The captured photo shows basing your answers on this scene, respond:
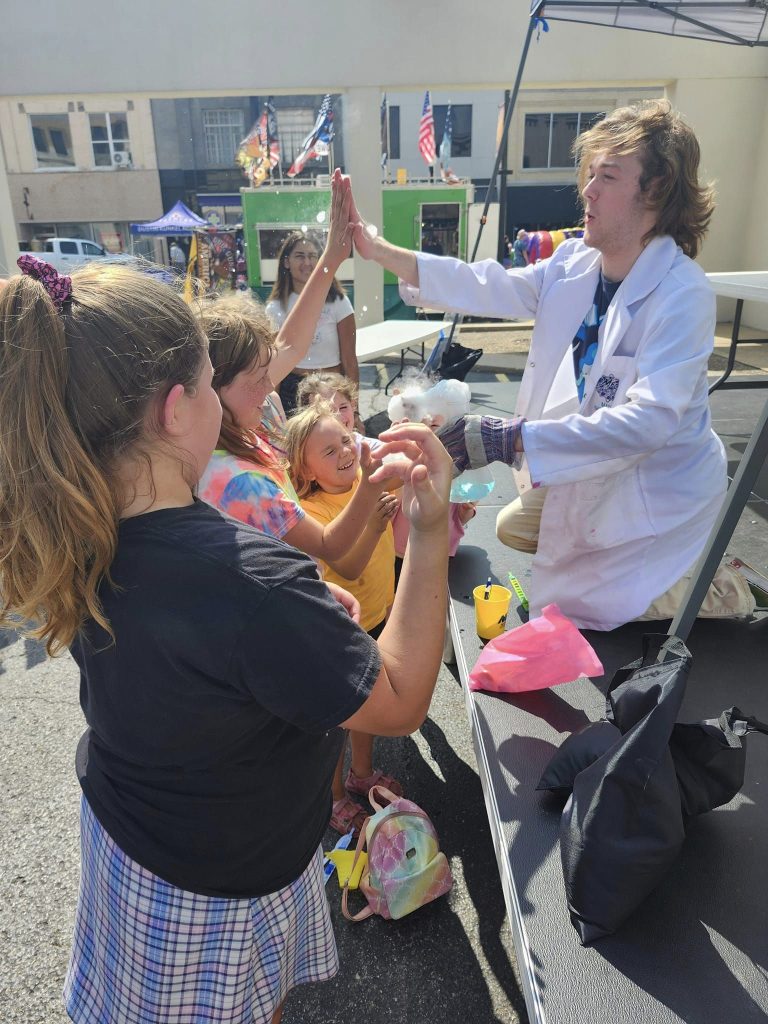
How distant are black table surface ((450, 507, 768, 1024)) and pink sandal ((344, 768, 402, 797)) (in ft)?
1.38

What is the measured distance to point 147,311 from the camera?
879 millimetres

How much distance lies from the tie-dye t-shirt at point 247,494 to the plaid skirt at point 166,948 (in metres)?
0.64

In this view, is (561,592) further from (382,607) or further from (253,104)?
(253,104)

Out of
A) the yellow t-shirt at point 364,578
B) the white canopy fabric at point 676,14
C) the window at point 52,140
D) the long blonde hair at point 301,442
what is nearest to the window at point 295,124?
the window at point 52,140

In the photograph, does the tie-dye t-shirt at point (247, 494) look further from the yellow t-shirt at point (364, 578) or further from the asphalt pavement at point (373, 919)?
the asphalt pavement at point (373, 919)

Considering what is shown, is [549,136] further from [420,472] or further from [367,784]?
[420,472]

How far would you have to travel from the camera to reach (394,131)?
27.1 meters

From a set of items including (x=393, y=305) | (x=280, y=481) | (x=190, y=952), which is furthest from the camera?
(x=393, y=305)

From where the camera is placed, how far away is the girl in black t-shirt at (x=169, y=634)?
0.84 metres

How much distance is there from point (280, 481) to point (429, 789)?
Answer: 1.32 m

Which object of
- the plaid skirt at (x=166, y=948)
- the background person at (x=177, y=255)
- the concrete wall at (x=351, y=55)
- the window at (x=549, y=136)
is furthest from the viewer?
the window at (x=549, y=136)

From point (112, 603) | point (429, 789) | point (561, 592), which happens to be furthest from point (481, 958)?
point (112, 603)

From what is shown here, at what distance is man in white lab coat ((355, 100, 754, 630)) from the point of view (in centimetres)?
192

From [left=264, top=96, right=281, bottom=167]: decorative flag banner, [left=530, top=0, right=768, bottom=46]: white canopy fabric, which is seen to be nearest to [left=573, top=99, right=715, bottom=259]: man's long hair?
[left=530, top=0, right=768, bottom=46]: white canopy fabric
